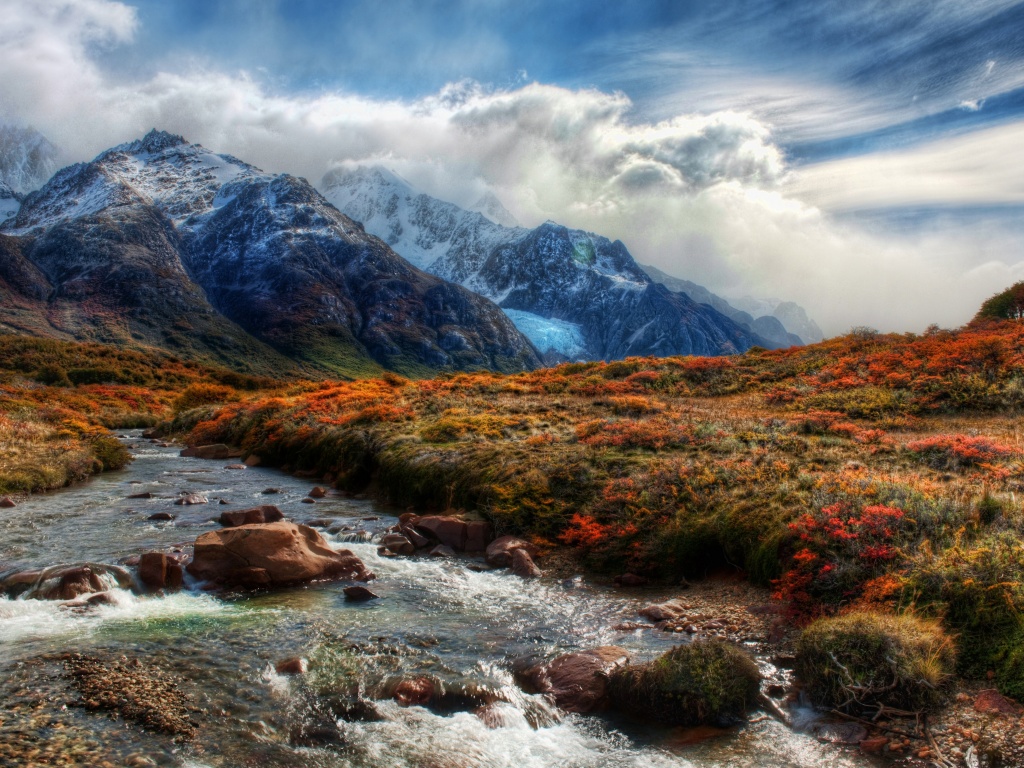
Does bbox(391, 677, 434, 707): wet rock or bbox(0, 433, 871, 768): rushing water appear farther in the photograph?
bbox(391, 677, 434, 707): wet rock

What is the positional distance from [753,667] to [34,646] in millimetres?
11154

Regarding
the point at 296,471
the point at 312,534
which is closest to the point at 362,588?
the point at 312,534

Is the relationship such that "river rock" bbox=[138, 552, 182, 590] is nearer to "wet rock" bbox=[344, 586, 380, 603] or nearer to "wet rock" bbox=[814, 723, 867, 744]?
"wet rock" bbox=[344, 586, 380, 603]

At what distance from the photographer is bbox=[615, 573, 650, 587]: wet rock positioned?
45.3 feet

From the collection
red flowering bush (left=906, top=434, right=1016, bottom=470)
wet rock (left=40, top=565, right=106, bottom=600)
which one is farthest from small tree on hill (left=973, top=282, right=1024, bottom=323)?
wet rock (left=40, top=565, right=106, bottom=600)

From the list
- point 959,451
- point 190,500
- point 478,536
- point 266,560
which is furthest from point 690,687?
point 190,500

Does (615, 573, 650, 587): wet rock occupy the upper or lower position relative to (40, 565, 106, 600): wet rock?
lower

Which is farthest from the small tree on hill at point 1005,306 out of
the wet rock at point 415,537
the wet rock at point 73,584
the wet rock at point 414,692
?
the wet rock at point 73,584

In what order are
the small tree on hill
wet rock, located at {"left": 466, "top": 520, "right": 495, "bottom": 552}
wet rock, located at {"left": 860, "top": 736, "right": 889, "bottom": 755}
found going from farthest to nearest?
the small tree on hill, wet rock, located at {"left": 466, "top": 520, "right": 495, "bottom": 552}, wet rock, located at {"left": 860, "top": 736, "right": 889, "bottom": 755}

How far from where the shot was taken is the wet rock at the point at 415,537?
1648cm

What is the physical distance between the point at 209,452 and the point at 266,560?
24.4m

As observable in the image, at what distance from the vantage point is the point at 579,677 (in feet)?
30.5

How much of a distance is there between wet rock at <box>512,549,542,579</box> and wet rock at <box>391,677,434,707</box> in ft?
17.6

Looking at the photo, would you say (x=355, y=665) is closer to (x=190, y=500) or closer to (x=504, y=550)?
(x=504, y=550)
